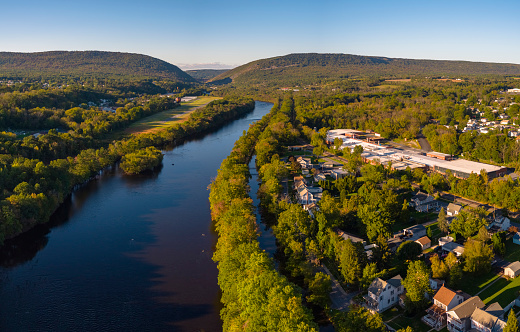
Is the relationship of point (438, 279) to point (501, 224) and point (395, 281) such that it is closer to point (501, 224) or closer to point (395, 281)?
point (395, 281)

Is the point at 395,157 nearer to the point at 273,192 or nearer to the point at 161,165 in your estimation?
the point at 273,192

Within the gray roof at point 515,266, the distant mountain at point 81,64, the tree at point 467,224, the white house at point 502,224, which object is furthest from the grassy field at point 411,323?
the distant mountain at point 81,64

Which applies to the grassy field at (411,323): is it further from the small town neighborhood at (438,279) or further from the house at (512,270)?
the house at (512,270)

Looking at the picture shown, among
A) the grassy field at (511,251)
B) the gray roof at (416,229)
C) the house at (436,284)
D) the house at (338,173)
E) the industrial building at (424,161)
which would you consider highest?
the industrial building at (424,161)

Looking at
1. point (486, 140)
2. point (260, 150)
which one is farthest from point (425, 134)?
point (260, 150)

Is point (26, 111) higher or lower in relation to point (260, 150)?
higher
